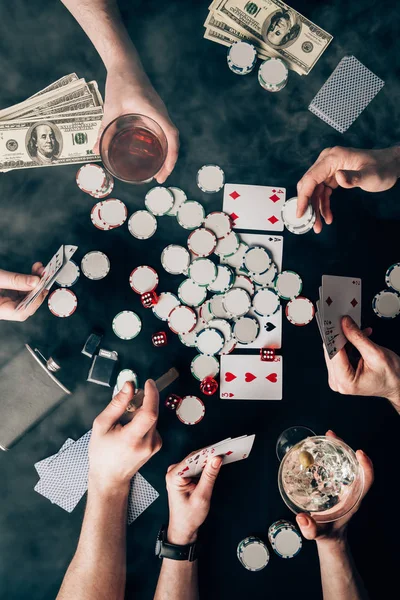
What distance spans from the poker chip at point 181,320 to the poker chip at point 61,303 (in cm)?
53

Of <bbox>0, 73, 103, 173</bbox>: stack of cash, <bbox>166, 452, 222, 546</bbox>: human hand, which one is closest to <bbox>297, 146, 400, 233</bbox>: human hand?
<bbox>0, 73, 103, 173</bbox>: stack of cash

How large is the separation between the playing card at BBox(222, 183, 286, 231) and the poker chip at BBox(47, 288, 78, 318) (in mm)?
972

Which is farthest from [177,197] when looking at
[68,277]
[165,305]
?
[68,277]

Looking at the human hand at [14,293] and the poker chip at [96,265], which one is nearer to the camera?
the human hand at [14,293]

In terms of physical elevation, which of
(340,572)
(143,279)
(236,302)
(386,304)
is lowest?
(340,572)

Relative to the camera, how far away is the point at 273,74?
8.79 ft

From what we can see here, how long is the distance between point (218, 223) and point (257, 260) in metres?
0.29

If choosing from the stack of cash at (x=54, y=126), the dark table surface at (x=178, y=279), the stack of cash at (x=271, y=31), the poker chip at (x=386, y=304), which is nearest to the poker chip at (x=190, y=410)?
the dark table surface at (x=178, y=279)

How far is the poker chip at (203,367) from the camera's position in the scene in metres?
2.55

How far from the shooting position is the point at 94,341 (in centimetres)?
251

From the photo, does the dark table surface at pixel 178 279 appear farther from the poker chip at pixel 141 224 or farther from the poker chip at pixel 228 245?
the poker chip at pixel 228 245

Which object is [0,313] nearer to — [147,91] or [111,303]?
[111,303]

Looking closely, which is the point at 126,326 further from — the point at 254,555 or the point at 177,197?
the point at 254,555

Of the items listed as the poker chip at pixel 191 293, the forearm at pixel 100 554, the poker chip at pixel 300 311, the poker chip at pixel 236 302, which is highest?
the poker chip at pixel 300 311
